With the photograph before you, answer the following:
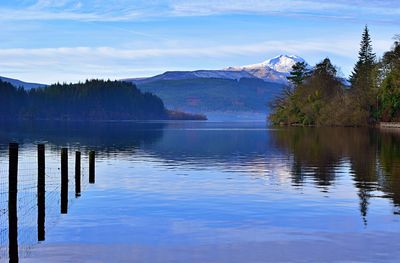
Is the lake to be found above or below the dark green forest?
below

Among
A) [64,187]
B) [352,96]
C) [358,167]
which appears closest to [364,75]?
[352,96]

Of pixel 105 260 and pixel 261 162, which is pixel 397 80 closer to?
pixel 261 162

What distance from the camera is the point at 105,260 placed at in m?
20.4

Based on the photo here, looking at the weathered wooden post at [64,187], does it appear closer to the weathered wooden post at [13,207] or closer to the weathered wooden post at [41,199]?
the weathered wooden post at [41,199]

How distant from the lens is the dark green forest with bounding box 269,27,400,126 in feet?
501

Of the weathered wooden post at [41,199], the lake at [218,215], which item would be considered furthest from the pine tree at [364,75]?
the weathered wooden post at [41,199]

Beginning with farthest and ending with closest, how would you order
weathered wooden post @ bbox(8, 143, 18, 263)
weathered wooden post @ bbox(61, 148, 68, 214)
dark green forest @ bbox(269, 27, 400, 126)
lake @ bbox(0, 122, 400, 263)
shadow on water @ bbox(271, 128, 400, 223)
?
dark green forest @ bbox(269, 27, 400, 126), shadow on water @ bbox(271, 128, 400, 223), weathered wooden post @ bbox(61, 148, 68, 214), weathered wooden post @ bbox(8, 143, 18, 263), lake @ bbox(0, 122, 400, 263)

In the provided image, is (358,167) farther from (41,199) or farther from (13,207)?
(13,207)

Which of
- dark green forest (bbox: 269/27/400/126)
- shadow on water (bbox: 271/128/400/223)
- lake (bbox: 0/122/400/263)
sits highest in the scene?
dark green forest (bbox: 269/27/400/126)

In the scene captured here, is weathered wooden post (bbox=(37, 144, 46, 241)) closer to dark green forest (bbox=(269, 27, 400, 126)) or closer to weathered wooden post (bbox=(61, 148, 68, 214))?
weathered wooden post (bbox=(61, 148, 68, 214))

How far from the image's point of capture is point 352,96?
165500mm

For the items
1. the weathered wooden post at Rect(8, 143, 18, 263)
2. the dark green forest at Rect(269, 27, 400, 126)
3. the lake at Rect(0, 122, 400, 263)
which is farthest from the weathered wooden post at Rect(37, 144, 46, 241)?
the dark green forest at Rect(269, 27, 400, 126)

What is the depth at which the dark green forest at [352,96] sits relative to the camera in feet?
501

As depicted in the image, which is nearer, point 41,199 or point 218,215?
point 41,199
